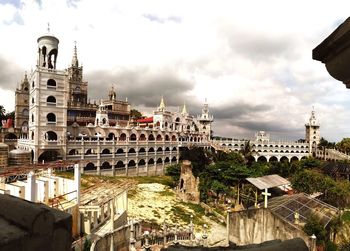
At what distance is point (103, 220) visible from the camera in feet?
57.2

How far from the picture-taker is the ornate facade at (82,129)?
3381cm

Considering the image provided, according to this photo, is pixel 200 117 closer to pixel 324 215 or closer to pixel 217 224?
pixel 217 224

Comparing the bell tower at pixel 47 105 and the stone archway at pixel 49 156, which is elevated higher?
the bell tower at pixel 47 105

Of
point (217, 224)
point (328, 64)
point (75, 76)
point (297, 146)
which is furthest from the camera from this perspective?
point (297, 146)

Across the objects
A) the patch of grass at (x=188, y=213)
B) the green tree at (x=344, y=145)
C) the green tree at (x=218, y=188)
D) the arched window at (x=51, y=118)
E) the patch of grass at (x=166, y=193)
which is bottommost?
the patch of grass at (x=188, y=213)

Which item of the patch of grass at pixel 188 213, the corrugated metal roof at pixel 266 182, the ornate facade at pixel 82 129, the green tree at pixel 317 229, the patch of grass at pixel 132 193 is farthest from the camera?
the ornate facade at pixel 82 129

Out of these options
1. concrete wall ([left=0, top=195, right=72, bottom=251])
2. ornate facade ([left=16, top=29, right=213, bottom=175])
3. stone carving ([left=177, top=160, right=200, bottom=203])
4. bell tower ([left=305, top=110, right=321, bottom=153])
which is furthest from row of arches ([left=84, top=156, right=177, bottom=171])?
bell tower ([left=305, top=110, right=321, bottom=153])

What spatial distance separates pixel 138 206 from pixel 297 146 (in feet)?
222

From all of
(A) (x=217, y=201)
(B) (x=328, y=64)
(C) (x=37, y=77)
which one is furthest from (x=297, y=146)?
(B) (x=328, y=64)

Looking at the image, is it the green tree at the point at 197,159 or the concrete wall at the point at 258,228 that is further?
the green tree at the point at 197,159

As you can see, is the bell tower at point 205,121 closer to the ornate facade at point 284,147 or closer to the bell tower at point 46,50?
the ornate facade at point 284,147

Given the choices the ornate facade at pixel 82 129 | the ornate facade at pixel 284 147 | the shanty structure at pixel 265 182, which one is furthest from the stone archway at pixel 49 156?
the ornate facade at pixel 284 147

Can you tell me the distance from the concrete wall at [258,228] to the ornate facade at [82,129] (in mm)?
27222

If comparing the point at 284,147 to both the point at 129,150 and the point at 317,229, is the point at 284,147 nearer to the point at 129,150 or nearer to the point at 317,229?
the point at 129,150
